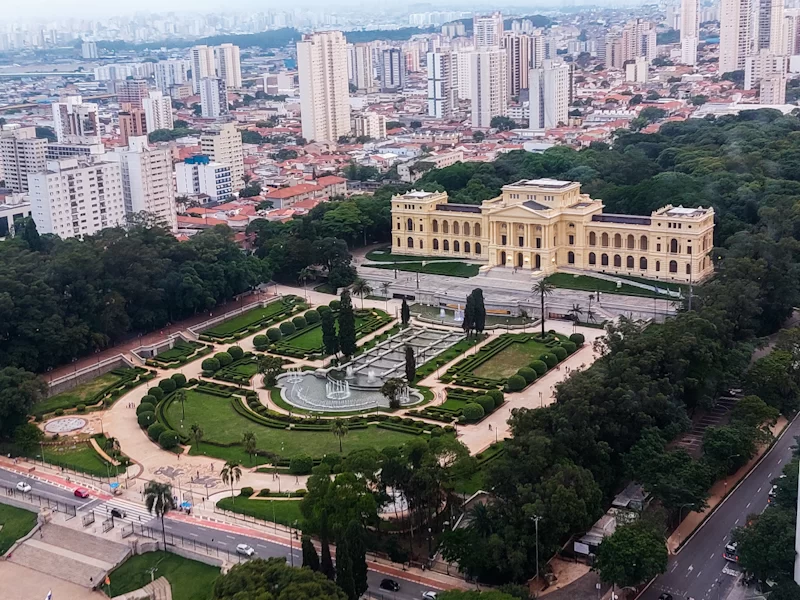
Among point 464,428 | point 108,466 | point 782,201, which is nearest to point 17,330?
point 108,466

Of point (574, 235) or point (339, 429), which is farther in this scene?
point (574, 235)

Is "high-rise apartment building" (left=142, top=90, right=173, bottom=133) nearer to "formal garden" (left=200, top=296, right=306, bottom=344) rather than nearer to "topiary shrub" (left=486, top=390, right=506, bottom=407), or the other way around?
"formal garden" (left=200, top=296, right=306, bottom=344)

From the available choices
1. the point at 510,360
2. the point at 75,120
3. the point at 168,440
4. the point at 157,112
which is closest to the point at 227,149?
the point at 75,120

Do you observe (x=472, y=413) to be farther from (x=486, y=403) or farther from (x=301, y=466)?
(x=301, y=466)

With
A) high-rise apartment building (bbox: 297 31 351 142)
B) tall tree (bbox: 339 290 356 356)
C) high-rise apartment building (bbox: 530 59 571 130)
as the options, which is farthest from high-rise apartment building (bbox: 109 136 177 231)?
high-rise apartment building (bbox: 530 59 571 130)

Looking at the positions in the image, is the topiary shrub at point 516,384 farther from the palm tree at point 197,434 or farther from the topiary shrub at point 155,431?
the topiary shrub at point 155,431

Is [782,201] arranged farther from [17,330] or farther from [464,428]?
[17,330]
